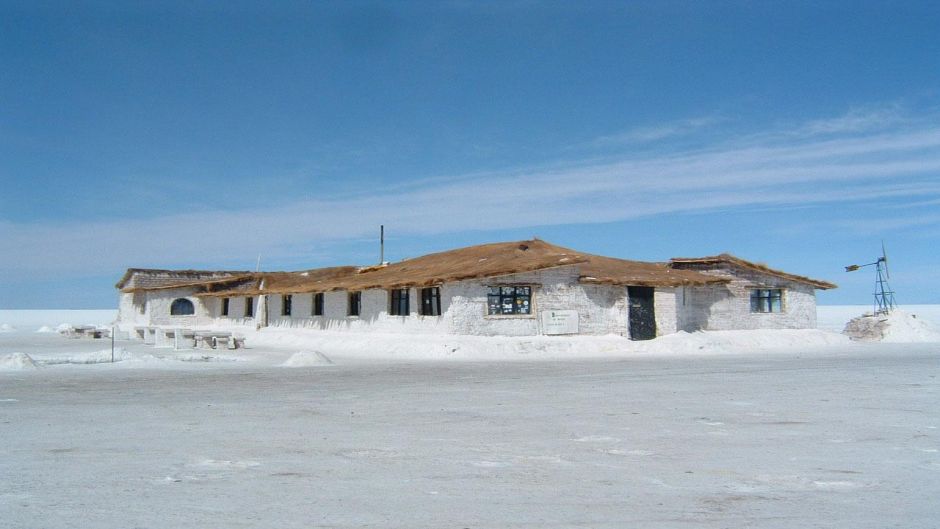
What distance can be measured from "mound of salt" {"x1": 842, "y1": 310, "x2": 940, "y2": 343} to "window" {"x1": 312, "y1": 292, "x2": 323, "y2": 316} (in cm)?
2495

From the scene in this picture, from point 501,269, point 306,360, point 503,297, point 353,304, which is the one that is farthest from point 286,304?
point 306,360

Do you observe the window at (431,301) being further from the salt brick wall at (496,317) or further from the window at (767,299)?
the window at (767,299)

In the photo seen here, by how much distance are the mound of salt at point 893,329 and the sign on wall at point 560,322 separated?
16116mm

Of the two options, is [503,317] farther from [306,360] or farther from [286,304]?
[286,304]

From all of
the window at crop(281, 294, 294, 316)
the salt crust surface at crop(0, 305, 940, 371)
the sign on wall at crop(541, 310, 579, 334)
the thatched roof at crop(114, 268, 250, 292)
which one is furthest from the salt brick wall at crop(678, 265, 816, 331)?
the thatched roof at crop(114, 268, 250, 292)

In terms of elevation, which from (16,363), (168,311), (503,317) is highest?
(168,311)

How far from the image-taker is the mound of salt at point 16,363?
17.9 metres

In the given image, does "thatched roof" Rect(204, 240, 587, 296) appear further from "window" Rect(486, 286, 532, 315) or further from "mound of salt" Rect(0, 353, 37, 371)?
"mound of salt" Rect(0, 353, 37, 371)

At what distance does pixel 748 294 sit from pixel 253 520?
31.8 metres

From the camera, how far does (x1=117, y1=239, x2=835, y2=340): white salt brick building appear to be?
27391 millimetres

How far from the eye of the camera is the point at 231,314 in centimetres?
4538

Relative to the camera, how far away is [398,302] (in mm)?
29922

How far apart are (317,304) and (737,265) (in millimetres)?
18888

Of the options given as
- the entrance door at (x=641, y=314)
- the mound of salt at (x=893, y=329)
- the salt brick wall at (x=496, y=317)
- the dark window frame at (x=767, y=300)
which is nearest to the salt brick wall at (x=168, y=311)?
the salt brick wall at (x=496, y=317)
